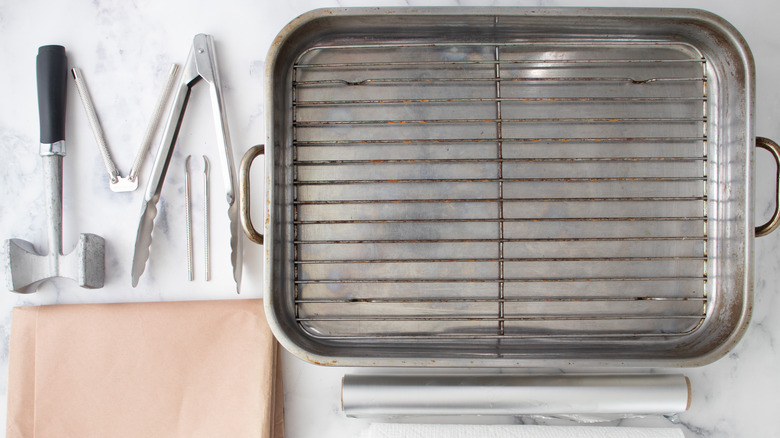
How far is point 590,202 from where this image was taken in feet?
2.10

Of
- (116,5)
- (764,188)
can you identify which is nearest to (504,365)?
(764,188)

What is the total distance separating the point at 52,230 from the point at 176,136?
0.23m

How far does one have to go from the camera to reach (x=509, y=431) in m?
0.65

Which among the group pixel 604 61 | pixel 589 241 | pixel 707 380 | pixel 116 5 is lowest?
pixel 707 380

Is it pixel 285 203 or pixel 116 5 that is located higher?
pixel 116 5

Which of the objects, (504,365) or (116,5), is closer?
(504,365)

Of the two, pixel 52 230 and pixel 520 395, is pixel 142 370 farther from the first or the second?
pixel 520 395

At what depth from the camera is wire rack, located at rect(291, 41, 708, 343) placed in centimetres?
64

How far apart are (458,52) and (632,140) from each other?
0.89ft

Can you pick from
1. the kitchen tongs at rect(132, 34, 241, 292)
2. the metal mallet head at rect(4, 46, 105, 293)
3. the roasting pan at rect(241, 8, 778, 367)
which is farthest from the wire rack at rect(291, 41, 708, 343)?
the metal mallet head at rect(4, 46, 105, 293)

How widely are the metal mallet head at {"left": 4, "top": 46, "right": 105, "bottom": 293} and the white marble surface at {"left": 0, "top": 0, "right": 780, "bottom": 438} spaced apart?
0.09ft

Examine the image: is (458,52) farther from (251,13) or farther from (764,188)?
(764,188)

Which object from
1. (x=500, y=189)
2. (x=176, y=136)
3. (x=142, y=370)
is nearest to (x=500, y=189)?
(x=500, y=189)

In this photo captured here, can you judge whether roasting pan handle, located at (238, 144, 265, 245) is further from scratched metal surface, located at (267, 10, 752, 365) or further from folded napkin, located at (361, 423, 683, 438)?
folded napkin, located at (361, 423, 683, 438)
